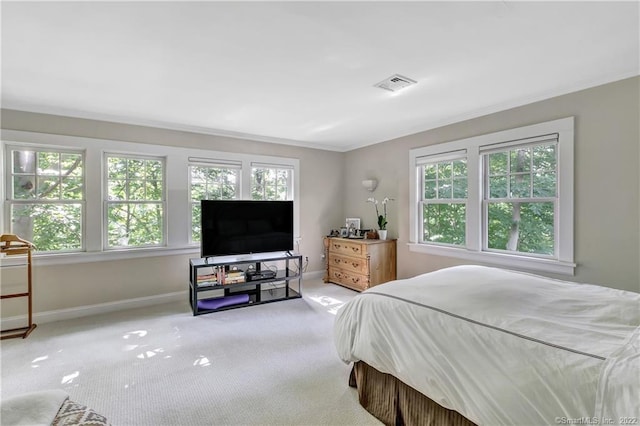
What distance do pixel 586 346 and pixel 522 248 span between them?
242cm

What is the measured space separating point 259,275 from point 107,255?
6.11ft

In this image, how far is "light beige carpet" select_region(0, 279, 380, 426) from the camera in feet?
6.12

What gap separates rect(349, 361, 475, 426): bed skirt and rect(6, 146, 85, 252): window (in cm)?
365

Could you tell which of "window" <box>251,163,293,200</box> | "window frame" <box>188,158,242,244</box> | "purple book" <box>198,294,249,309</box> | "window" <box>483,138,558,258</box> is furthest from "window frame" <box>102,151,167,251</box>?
"window" <box>483,138,558,258</box>

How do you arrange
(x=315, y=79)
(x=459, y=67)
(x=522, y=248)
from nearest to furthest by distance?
(x=459, y=67), (x=315, y=79), (x=522, y=248)

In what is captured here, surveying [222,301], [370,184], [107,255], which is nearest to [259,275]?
[222,301]

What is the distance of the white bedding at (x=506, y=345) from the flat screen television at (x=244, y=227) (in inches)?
91.8

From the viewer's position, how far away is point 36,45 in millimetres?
2031

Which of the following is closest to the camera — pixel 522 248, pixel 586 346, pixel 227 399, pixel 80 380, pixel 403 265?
pixel 586 346

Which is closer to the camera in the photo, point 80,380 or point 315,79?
point 80,380

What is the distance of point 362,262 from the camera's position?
14.3 feet

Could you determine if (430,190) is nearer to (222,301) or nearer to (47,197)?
(222,301)

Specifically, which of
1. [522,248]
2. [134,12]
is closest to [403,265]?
[522,248]

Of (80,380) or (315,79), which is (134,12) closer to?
(315,79)
